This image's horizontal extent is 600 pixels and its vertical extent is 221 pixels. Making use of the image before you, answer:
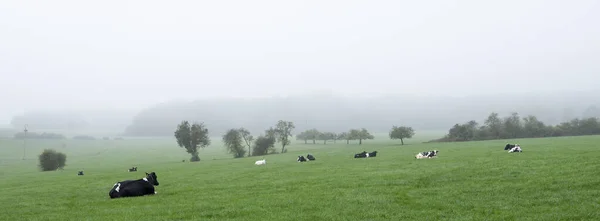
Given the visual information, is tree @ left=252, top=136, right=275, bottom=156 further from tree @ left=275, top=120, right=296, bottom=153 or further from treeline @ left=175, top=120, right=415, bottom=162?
tree @ left=275, top=120, right=296, bottom=153

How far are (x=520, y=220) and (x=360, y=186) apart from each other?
7.94 metres

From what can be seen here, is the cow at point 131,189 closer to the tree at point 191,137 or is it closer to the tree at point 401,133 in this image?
the tree at point 191,137

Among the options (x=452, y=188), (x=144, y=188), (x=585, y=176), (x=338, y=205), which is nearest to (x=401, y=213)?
(x=338, y=205)

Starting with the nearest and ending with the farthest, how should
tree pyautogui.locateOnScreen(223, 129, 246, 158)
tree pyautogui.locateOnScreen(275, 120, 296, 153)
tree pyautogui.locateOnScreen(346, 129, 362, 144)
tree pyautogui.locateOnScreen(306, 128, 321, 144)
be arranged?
tree pyautogui.locateOnScreen(223, 129, 246, 158) → tree pyautogui.locateOnScreen(275, 120, 296, 153) → tree pyautogui.locateOnScreen(346, 129, 362, 144) → tree pyautogui.locateOnScreen(306, 128, 321, 144)

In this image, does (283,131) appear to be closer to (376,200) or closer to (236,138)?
(236,138)

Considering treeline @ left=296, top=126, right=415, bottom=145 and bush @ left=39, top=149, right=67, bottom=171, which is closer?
bush @ left=39, top=149, right=67, bottom=171

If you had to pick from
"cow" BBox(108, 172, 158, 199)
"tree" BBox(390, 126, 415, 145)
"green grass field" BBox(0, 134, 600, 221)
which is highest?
"tree" BBox(390, 126, 415, 145)

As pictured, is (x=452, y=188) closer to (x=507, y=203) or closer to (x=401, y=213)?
(x=507, y=203)

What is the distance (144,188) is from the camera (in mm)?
18812

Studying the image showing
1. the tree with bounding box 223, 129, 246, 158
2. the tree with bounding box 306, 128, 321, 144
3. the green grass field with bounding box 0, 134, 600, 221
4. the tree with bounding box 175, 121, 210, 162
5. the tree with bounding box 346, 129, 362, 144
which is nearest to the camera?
the green grass field with bounding box 0, 134, 600, 221

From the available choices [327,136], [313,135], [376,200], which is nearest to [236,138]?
[327,136]

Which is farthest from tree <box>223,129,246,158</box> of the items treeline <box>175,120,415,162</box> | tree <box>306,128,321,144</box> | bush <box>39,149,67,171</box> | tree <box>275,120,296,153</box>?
tree <box>306,128,321,144</box>

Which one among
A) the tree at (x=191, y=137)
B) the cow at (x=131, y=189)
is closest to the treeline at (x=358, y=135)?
the tree at (x=191, y=137)

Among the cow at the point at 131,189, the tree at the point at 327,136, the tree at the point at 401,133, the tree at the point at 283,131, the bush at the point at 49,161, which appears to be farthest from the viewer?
the tree at the point at 327,136
